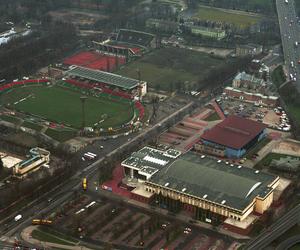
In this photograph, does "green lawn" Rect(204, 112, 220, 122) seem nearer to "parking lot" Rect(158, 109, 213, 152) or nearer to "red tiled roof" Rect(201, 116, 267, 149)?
"parking lot" Rect(158, 109, 213, 152)

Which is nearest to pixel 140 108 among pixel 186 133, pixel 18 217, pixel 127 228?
pixel 186 133

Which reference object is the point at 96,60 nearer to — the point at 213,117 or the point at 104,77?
the point at 104,77

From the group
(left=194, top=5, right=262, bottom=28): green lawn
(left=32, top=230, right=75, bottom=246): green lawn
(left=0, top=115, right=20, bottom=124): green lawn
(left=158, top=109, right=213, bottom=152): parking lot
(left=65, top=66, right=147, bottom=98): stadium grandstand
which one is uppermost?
(left=194, top=5, right=262, bottom=28): green lawn

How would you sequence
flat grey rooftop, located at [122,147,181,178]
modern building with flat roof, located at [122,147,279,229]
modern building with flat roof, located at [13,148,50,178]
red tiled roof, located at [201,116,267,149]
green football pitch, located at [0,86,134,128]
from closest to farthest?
1. modern building with flat roof, located at [122,147,279,229]
2. flat grey rooftop, located at [122,147,181,178]
3. modern building with flat roof, located at [13,148,50,178]
4. red tiled roof, located at [201,116,267,149]
5. green football pitch, located at [0,86,134,128]

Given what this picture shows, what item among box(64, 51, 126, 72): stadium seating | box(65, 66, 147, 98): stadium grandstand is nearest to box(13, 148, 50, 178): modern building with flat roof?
box(65, 66, 147, 98): stadium grandstand

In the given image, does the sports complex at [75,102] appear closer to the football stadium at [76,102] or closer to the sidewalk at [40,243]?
the football stadium at [76,102]

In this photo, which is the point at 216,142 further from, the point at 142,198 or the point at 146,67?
the point at 146,67

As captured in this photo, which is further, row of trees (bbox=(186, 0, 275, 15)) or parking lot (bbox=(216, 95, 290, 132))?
row of trees (bbox=(186, 0, 275, 15))

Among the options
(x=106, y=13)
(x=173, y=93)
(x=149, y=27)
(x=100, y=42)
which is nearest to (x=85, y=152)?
(x=173, y=93)
